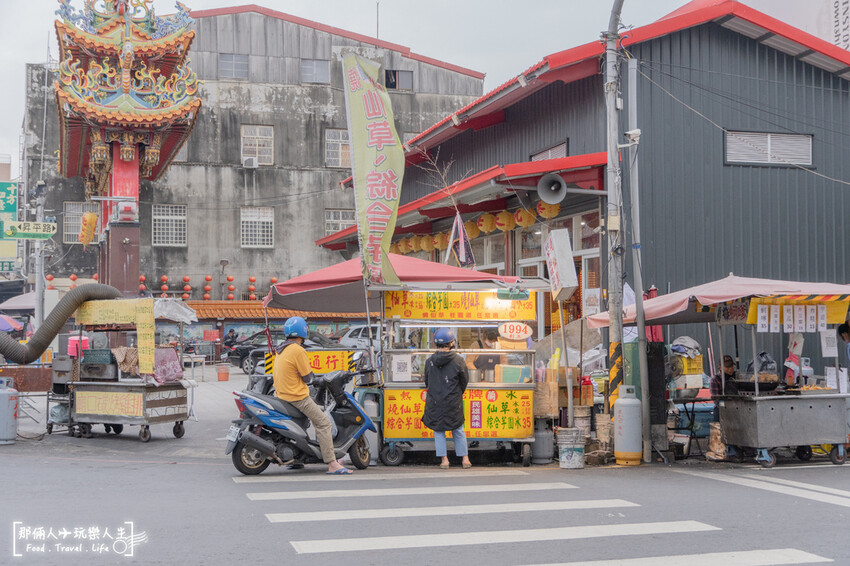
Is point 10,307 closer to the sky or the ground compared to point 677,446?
closer to the sky

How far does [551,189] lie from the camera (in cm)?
1433

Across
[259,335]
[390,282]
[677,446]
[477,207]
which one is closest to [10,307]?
[259,335]

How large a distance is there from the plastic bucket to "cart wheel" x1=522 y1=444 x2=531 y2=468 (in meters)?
0.54

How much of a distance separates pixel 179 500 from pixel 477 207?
1264 cm

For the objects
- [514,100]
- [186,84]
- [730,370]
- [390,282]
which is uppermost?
[186,84]

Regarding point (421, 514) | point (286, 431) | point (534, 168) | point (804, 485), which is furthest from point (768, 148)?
point (421, 514)

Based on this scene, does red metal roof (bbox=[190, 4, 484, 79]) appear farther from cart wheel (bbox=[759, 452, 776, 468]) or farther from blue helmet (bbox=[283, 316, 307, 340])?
cart wheel (bbox=[759, 452, 776, 468])

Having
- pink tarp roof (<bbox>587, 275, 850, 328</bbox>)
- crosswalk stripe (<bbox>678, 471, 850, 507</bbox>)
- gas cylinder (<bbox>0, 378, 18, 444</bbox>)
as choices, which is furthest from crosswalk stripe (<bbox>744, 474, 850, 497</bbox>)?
gas cylinder (<bbox>0, 378, 18, 444</bbox>)

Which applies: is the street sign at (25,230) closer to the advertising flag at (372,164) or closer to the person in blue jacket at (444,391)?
the advertising flag at (372,164)

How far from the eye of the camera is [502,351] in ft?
40.1

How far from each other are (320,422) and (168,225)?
3413 cm

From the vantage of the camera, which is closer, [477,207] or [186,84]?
[477,207]

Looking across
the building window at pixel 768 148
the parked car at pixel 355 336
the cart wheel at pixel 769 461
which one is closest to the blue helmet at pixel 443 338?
the cart wheel at pixel 769 461

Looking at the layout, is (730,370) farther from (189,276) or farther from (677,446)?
(189,276)
